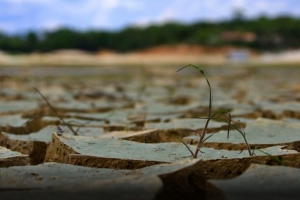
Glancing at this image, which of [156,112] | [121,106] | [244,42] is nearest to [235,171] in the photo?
[156,112]

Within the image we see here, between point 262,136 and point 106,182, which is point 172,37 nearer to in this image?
point 262,136

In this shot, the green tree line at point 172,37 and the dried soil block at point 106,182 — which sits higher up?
the green tree line at point 172,37

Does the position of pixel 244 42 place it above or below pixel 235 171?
above

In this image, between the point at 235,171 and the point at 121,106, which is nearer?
the point at 235,171

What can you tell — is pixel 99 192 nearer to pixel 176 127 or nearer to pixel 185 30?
pixel 176 127

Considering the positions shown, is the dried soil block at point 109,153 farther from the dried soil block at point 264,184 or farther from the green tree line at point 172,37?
the green tree line at point 172,37

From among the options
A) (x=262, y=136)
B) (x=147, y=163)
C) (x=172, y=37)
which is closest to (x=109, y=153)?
(x=147, y=163)

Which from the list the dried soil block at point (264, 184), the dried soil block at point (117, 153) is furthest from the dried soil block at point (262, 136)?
the dried soil block at point (264, 184)
